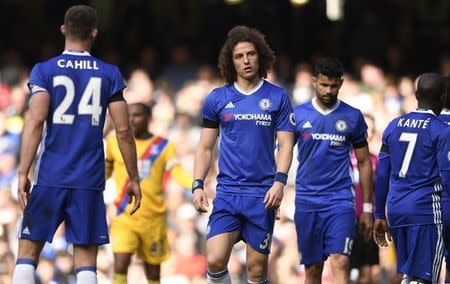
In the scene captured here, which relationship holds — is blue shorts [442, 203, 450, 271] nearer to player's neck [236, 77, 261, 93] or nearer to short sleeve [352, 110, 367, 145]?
short sleeve [352, 110, 367, 145]

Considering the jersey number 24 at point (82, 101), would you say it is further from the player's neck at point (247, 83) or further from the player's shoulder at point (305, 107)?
the player's shoulder at point (305, 107)

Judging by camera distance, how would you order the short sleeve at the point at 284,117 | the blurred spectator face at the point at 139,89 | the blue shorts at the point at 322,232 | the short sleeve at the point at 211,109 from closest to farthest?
the short sleeve at the point at 284,117 → the short sleeve at the point at 211,109 → the blue shorts at the point at 322,232 → the blurred spectator face at the point at 139,89

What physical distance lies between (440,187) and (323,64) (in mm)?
1867

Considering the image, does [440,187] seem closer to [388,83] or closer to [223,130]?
[223,130]

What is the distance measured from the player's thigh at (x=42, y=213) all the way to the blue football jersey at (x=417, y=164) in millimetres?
2942

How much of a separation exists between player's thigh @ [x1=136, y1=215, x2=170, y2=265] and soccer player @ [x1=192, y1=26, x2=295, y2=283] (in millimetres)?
3489

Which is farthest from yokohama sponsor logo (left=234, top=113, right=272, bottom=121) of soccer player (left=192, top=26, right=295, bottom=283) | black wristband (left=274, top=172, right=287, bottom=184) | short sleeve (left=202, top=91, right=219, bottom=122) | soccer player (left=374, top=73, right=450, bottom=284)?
soccer player (left=374, top=73, right=450, bottom=284)

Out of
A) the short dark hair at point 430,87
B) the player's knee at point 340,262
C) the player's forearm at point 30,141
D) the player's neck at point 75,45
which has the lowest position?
the player's knee at point 340,262

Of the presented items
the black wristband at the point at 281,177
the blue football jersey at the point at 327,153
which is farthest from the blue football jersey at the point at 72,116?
the blue football jersey at the point at 327,153

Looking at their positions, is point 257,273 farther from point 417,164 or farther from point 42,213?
point 42,213

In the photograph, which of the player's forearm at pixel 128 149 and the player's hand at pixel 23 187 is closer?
the player's hand at pixel 23 187

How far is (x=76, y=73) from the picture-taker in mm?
13352

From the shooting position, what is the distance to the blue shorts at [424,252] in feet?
45.9

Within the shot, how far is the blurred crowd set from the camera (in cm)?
2016
